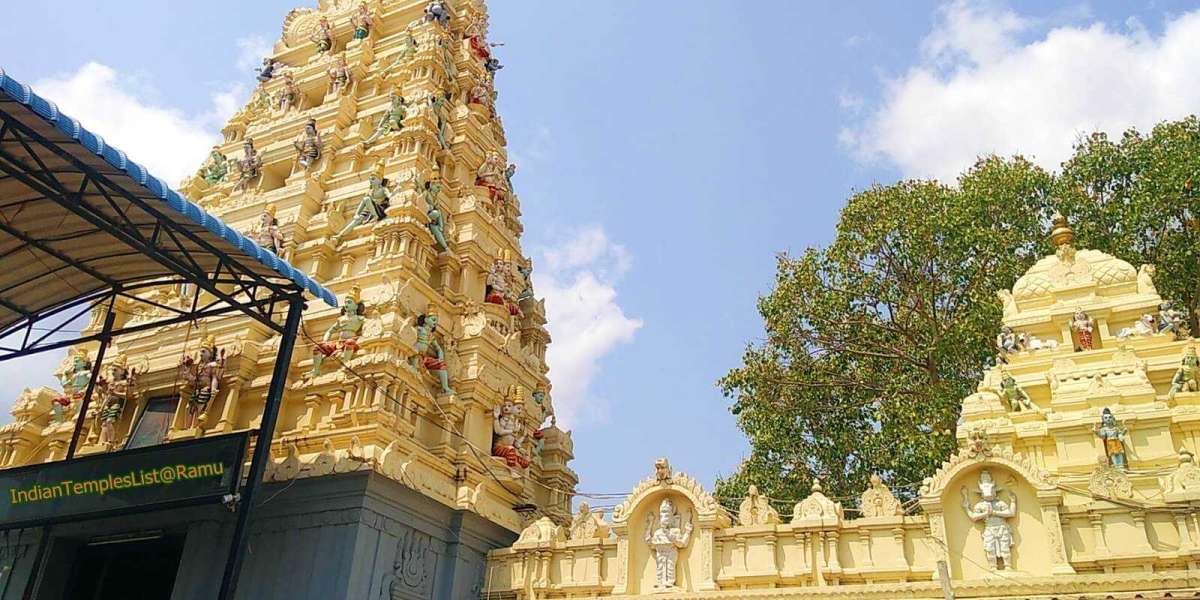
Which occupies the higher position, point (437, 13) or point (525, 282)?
point (437, 13)

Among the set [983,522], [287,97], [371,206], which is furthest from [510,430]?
[287,97]

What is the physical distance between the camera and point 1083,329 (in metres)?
18.9

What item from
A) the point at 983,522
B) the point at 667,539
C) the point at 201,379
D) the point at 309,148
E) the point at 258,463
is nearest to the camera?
the point at 983,522

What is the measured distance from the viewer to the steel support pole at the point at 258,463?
38.5 feet

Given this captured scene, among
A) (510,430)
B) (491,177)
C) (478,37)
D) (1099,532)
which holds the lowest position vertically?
(1099,532)

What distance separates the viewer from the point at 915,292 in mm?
26016

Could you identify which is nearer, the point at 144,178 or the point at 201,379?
the point at 144,178

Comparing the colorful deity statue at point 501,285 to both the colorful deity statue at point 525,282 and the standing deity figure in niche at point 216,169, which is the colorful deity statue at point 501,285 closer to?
the colorful deity statue at point 525,282

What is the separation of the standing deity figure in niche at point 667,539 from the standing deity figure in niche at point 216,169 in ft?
50.4

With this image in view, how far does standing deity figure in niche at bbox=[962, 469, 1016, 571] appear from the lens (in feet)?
39.3

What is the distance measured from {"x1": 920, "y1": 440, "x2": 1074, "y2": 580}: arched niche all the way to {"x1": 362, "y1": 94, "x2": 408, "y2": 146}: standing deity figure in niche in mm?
14405

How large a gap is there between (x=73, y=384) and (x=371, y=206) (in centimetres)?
727

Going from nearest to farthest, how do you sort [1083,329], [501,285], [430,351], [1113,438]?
1. [1113,438]
2. [430,351]
3. [1083,329]
4. [501,285]

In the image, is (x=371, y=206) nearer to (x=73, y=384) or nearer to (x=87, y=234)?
(x=87, y=234)
